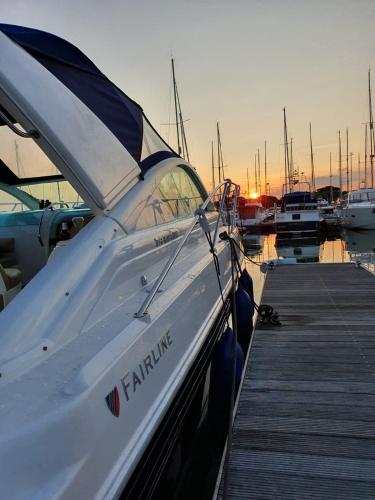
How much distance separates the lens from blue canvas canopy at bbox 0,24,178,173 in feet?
7.83

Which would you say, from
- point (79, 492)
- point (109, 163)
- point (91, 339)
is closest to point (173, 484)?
point (91, 339)

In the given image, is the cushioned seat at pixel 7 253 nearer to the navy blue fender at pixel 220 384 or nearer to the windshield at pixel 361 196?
the navy blue fender at pixel 220 384

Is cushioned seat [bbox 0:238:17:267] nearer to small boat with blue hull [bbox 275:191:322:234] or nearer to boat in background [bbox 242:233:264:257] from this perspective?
boat in background [bbox 242:233:264:257]

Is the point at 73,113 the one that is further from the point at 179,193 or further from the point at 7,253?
the point at 7,253

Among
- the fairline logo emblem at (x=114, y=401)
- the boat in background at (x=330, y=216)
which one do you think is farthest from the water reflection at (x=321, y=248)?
the fairline logo emblem at (x=114, y=401)

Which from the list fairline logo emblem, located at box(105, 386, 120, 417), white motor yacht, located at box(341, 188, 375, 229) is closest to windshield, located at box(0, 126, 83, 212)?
fairline logo emblem, located at box(105, 386, 120, 417)

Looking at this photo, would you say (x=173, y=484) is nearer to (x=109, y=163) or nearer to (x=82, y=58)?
(x=109, y=163)

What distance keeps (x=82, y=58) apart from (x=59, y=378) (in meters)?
2.12

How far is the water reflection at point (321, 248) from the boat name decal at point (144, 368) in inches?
521

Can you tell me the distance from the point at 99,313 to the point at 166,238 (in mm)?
1044

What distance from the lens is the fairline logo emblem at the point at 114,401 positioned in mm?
1373

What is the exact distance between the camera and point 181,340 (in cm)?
225

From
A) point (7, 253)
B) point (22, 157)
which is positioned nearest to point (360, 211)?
point (22, 157)

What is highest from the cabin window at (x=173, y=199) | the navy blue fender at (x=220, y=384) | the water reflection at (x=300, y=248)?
the cabin window at (x=173, y=199)
